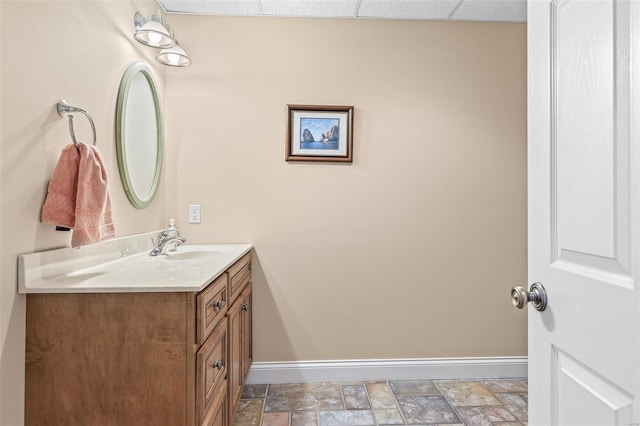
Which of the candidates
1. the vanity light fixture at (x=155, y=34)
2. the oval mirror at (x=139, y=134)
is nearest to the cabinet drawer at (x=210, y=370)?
the oval mirror at (x=139, y=134)

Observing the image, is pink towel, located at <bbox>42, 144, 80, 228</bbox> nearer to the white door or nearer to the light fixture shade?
the light fixture shade

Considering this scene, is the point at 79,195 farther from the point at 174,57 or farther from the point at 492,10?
the point at 492,10

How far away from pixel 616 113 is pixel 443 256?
5.83ft

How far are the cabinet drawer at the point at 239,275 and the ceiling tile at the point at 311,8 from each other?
1.59 meters

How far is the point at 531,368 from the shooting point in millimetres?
929

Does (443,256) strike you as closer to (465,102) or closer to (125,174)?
(465,102)

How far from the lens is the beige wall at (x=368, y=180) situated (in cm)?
224

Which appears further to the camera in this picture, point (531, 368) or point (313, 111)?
point (313, 111)

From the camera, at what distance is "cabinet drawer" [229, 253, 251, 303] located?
1.65m

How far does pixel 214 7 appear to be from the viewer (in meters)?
2.16

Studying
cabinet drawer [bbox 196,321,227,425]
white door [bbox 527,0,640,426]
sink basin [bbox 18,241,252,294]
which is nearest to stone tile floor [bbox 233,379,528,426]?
cabinet drawer [bbox 196,321,227,425]

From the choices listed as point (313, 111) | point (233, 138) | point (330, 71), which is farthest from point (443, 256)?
point (233, 138)

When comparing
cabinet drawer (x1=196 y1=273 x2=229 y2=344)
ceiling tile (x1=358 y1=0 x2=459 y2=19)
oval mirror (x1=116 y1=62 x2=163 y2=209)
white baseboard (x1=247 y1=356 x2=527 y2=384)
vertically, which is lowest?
white baseboard (x1=247 y1=356 x2=527 y2=384)

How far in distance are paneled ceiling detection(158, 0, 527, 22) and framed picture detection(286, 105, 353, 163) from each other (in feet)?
2.02
